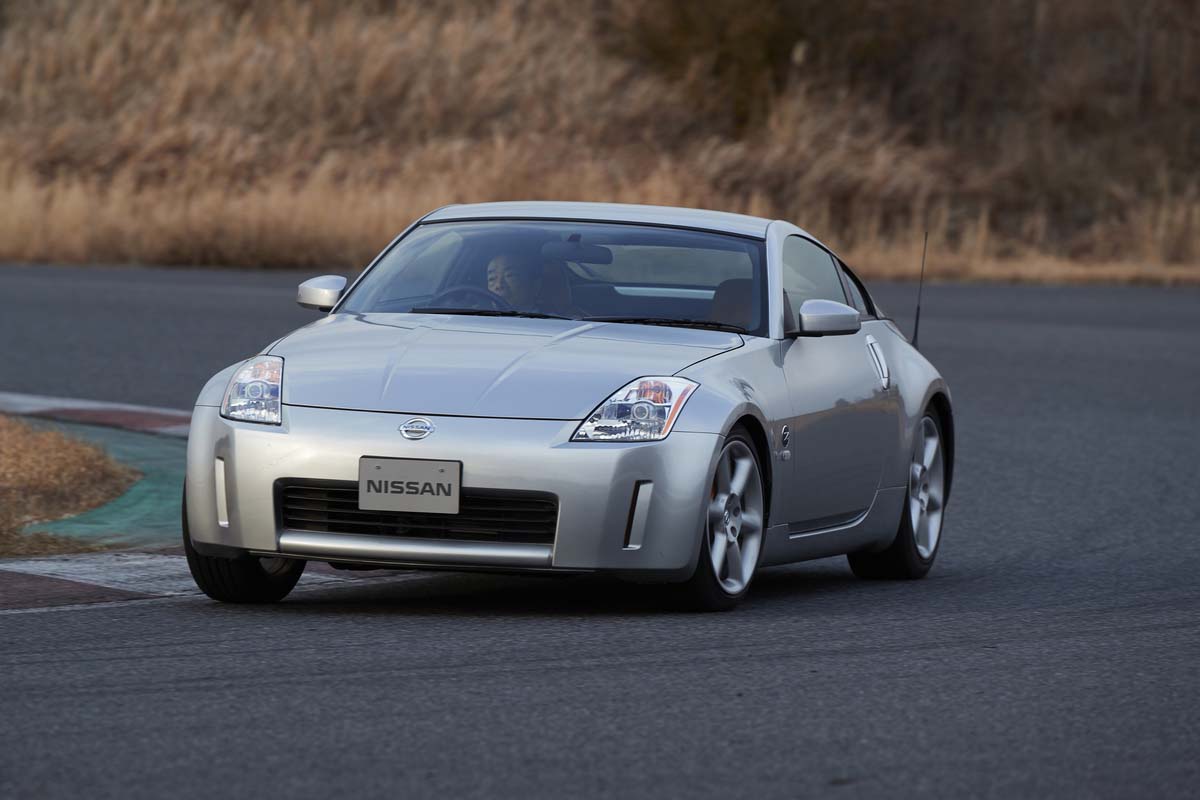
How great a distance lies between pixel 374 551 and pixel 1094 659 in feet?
7.05

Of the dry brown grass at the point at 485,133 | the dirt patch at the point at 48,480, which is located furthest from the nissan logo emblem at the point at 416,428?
the dry brown grass at the point at 485,133

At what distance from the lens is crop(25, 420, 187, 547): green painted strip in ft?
30.7

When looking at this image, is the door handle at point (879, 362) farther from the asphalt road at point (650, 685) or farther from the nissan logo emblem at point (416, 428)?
the nissan logo emblem at point (416, 428)

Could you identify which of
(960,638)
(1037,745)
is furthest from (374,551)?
(1037,745)

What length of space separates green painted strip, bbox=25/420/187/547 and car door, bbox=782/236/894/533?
264 centimetres

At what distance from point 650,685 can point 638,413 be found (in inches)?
50.8

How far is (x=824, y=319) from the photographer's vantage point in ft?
→ 26.7

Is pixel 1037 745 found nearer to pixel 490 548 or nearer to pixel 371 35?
pixel 490 548

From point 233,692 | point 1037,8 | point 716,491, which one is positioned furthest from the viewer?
point 1037,8

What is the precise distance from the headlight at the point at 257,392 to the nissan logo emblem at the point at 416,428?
0.43 m

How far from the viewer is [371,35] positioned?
49.8 m

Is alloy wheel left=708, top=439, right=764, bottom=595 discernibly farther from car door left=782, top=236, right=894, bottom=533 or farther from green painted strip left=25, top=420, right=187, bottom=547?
green painted strip left=25, top=420, right=187, bottom=547

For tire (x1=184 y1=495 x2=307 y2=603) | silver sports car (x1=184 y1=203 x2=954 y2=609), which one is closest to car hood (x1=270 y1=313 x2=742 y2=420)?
silver sports car (x1=184 y1=203 x2=954 y2=609)

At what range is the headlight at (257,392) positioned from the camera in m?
7.25
